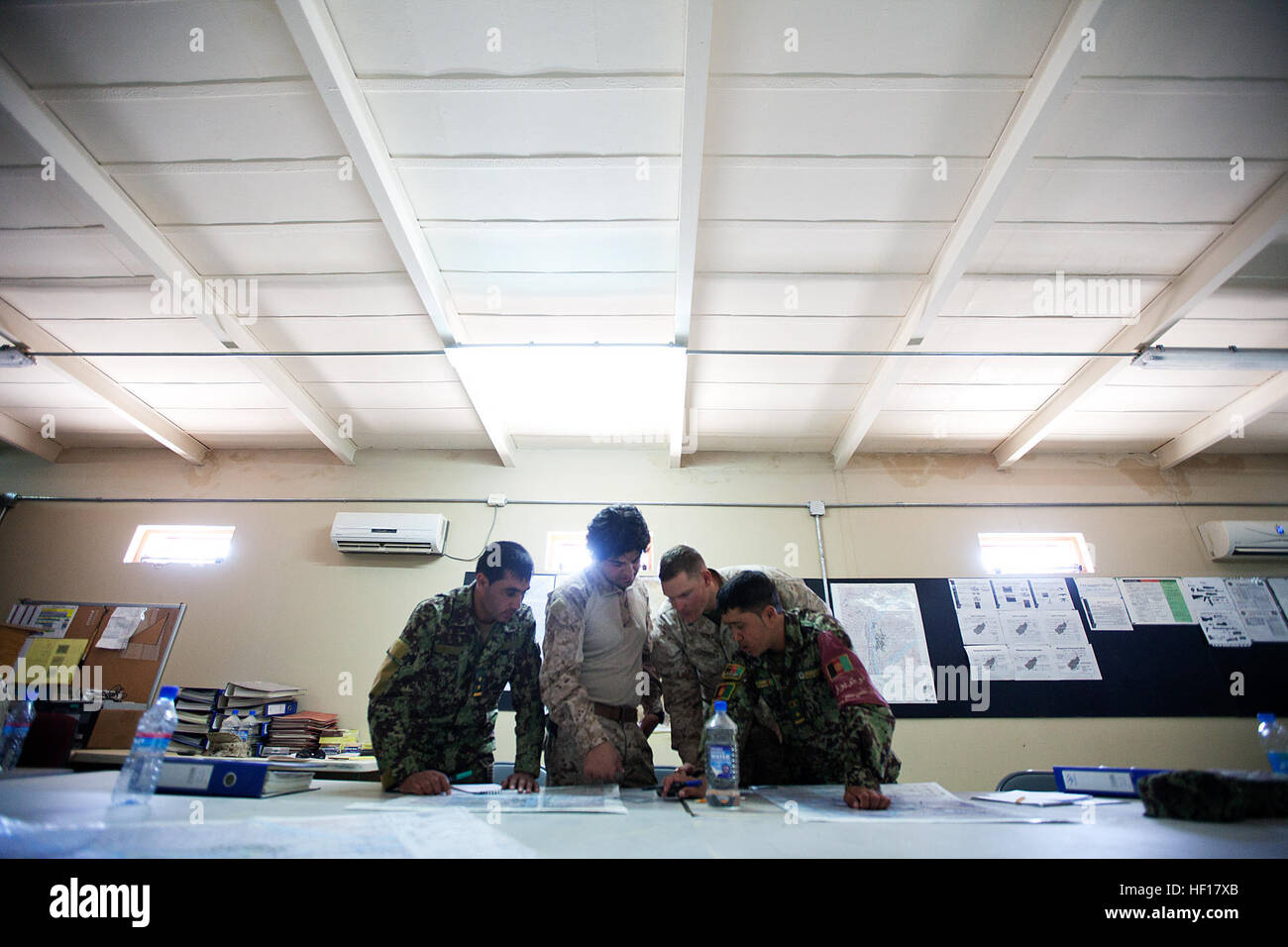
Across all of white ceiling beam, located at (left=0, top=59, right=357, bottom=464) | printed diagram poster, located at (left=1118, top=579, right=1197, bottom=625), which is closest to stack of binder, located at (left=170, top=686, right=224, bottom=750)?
white ceiling beam, located at (left=0, top=59, right=357, bottom=464)

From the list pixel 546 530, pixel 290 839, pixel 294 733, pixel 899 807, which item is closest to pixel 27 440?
pixel 294 733

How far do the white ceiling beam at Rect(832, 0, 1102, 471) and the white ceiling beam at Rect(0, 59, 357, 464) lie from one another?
12.8ft

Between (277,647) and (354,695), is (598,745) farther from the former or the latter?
(277,647)

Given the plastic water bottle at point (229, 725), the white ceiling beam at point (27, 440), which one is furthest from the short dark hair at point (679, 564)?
the white ceiling beam at point (27, 440)

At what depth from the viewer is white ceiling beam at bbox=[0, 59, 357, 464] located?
7.20ft

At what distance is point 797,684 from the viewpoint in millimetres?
1717

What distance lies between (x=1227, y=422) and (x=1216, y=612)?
1.36 metres

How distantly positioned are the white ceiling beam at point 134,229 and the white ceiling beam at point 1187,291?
17.1 ft

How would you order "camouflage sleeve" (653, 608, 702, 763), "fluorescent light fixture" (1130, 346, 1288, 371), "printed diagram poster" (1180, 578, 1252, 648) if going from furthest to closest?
"printed diagram poster" (1180, 578, 1252, 648) < "fluorescent light fixture" (1130, 346, 1288, 371) < "camouflage sleeve" (653, 608, 702, 763)

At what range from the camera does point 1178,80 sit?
2.10m

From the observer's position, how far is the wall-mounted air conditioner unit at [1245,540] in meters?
4.00

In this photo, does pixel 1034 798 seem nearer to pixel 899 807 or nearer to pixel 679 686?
pixel 899 807

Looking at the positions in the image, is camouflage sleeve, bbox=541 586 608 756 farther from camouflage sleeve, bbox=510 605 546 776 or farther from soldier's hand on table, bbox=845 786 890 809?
→ soldier's hand on table, bbox=845 786 890 809
